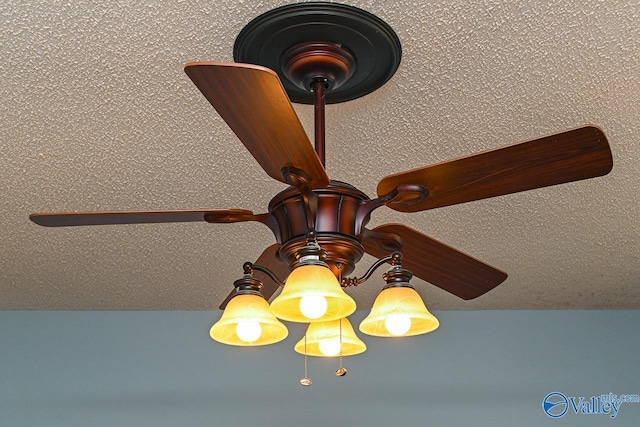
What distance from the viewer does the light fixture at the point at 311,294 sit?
1248mm

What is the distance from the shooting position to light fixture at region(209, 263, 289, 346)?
1.42 m

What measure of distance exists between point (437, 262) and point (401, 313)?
0.25 m

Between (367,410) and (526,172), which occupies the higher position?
(367,410)

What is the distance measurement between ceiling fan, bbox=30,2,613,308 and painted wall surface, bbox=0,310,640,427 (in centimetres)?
170

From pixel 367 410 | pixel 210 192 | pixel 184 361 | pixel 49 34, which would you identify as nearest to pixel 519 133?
pixel 210 192

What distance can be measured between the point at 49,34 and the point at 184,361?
2166mm

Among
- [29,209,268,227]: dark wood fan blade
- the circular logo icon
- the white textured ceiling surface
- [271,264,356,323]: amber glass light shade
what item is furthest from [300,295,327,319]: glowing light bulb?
the circular logo icon

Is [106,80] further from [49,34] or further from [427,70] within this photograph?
[427,70]

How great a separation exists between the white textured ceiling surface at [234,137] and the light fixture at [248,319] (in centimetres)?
52

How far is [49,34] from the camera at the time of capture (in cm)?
153

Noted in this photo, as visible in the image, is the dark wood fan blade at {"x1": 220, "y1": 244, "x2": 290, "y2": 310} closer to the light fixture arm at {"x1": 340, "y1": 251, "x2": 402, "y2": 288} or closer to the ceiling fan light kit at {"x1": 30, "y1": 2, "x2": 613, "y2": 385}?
the ceiling fan light kit at {"x1": 30, "y1": 2, "x2": 613, "y2": 385}

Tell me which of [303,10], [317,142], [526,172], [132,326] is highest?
[132,326]

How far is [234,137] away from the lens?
1936 mm

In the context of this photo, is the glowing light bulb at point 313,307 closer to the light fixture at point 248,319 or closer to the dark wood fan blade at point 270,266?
the light fixture at point 248,319
